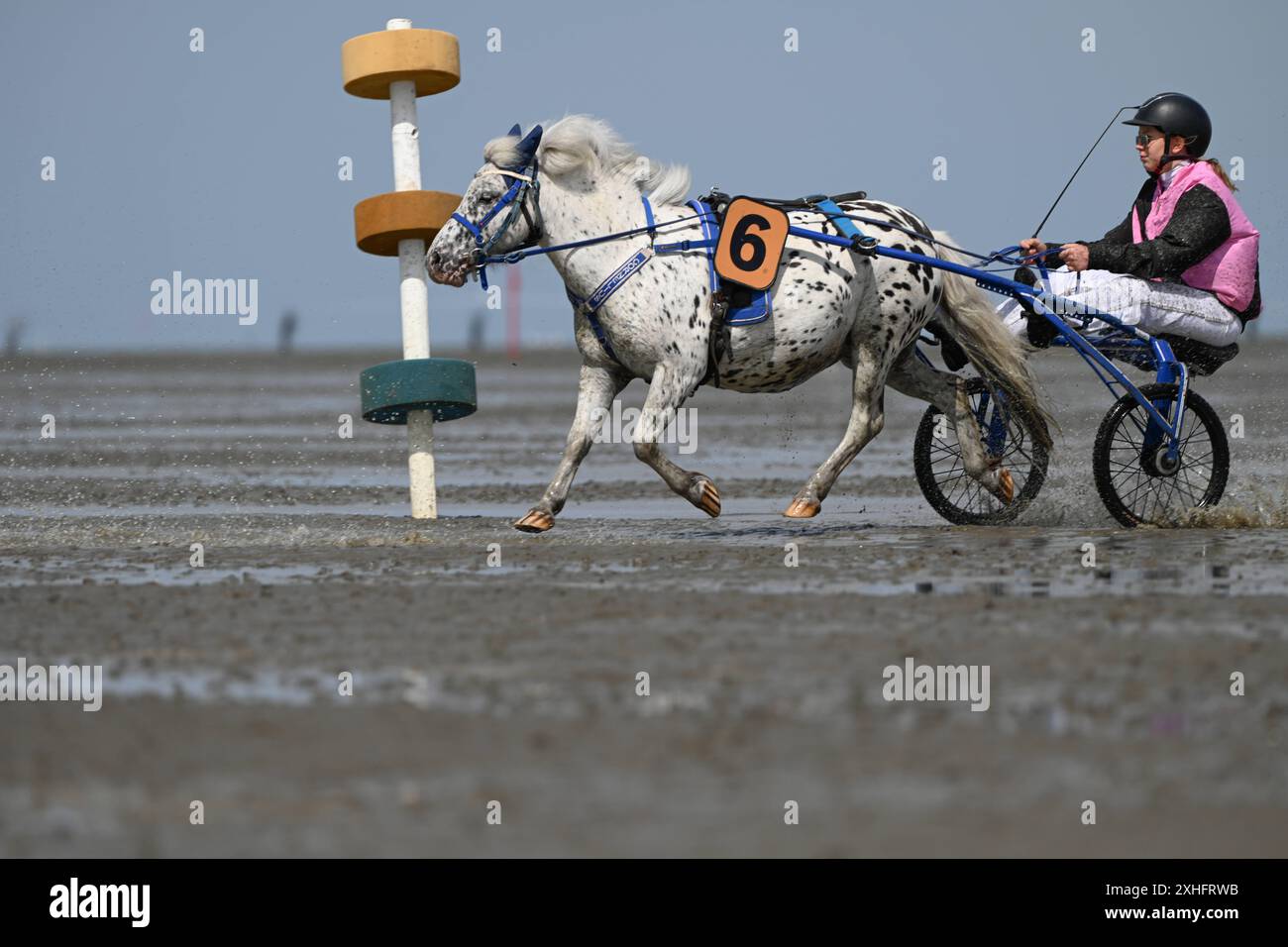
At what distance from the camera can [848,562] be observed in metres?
8.64

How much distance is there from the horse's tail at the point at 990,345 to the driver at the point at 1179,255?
52 centimetres

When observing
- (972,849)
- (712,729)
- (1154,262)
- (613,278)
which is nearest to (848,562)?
(613,278)

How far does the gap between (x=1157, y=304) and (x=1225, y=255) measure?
475mm

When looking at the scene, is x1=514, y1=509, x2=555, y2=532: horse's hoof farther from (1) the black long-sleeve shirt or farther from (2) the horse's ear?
(1) the black long-sleeve shirt

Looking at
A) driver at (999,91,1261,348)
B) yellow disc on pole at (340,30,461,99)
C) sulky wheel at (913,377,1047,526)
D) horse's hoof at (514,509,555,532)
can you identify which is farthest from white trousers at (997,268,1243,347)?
yellow disc on pole at (340,30,461,99)

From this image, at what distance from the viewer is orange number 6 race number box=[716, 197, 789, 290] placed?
9.52 meters

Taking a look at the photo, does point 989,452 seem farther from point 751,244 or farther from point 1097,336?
point 751,244

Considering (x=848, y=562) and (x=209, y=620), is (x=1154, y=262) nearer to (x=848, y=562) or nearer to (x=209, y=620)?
(x=848, y=562)

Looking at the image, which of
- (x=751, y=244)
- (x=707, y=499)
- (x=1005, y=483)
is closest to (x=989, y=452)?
(x=1005, y=483)

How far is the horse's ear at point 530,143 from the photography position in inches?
379

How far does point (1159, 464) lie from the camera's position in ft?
33.2
